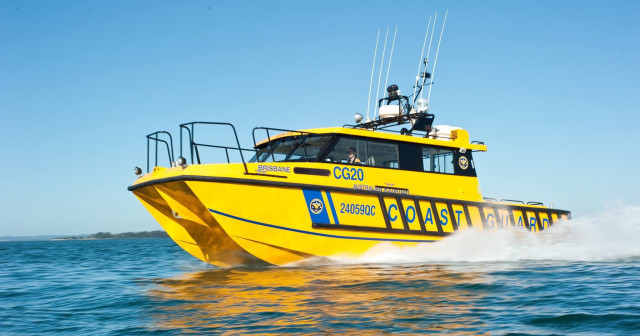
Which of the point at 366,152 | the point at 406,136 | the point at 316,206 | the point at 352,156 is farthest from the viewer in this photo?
the point at 406,136

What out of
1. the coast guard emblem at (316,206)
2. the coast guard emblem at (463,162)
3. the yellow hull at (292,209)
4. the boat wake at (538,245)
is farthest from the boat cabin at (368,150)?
the boat wake at (538,245)

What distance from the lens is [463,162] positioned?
37.4ft

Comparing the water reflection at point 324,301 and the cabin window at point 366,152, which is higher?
the cabin window at point 366,152

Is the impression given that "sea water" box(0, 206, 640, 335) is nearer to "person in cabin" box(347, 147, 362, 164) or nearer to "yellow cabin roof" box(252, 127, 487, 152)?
"person in cabin" box(347, 147, 362, 164)

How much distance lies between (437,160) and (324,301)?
19.1ft

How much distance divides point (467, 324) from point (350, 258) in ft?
15.9

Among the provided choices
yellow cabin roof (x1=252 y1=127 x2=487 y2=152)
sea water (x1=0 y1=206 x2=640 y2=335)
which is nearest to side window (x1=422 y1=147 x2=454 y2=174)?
yellow cabin roof (x1=252 y1=127 x2=487 y2=152)

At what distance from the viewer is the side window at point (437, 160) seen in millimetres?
10797

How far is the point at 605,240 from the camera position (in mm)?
11367

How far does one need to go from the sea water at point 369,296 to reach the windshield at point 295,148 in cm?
199

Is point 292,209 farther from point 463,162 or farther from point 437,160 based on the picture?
point 463,162

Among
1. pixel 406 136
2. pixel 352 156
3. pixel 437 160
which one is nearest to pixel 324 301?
pixel 352 156

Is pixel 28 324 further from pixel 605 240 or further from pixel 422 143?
pixel 605 240

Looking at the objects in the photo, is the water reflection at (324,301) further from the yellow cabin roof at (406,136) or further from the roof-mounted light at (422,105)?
the roof-mounted light at (422,105)
